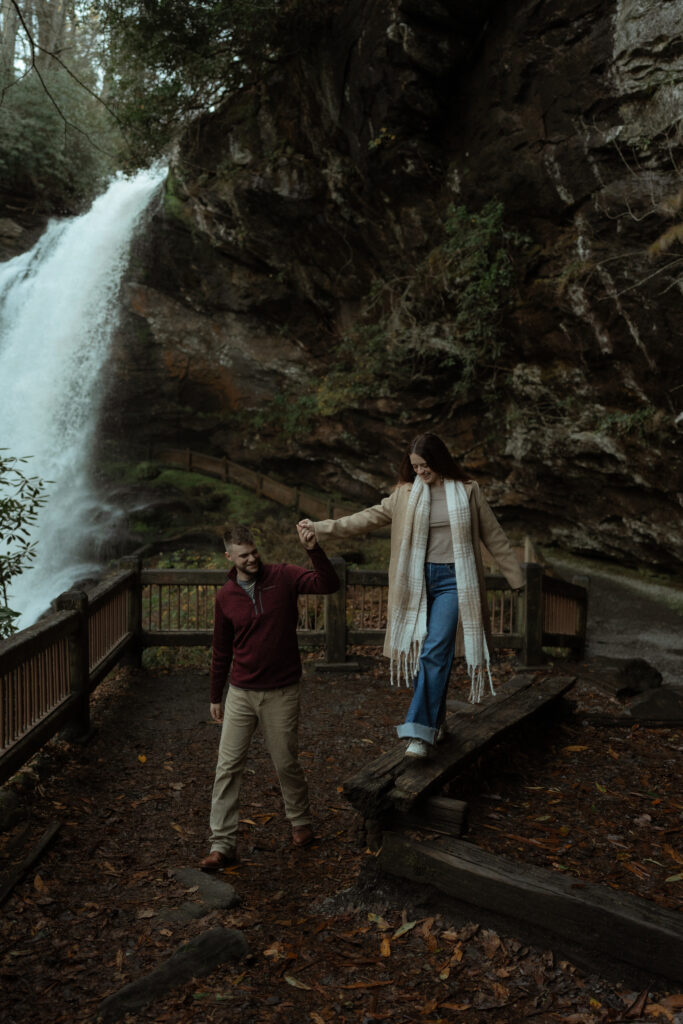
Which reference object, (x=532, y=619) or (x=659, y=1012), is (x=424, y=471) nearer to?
(x=659, y=1012)

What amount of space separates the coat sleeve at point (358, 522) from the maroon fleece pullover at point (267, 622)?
6.4 inches

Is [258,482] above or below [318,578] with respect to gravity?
above

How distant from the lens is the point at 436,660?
156 inches

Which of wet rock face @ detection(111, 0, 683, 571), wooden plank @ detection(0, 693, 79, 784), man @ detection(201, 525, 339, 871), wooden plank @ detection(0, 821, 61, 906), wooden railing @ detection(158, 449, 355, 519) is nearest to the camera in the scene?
wooden plank @ detection(0, 821, 61, 906)

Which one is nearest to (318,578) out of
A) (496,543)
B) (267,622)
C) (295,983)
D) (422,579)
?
(267,622)

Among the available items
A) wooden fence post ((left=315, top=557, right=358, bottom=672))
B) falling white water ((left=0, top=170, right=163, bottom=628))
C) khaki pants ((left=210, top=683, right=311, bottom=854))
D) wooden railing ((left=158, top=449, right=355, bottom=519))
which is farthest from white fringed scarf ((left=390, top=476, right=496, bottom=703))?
wooden railing ((left=158, top=449, right=355, bottom=519))

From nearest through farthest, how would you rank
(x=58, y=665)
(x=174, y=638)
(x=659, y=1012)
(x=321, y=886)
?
(x=659, y=1012)
(x=321, y=886)
(x=58, y=665)
(x=174, y=638)

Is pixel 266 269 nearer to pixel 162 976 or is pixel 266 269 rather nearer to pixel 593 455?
pixel 593 455

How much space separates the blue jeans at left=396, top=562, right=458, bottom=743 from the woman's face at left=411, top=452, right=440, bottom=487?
1.64ft

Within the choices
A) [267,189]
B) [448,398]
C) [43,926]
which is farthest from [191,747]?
[267,189]

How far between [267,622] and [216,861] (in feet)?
4.59

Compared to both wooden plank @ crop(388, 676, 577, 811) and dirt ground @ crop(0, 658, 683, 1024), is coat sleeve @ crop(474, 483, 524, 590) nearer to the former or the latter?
wooden plank @ crop(388, 676, 577, 811)

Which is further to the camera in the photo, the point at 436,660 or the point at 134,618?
the point at 134,618

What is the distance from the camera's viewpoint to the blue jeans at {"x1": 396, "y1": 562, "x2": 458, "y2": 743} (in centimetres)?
397
